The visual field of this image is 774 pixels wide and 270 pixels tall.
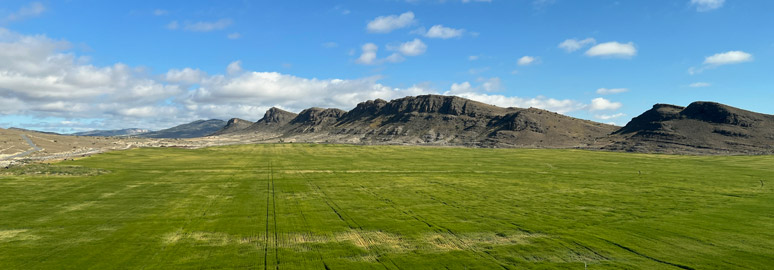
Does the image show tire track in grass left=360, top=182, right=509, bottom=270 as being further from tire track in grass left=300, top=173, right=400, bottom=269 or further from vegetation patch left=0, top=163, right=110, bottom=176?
vegetation patch left=0, top=163, right=110, bottom=176

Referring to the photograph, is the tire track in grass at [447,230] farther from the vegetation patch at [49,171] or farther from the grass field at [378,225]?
the vegetation patch at [49,171]

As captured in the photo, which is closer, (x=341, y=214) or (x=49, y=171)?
(x=341, y=214)

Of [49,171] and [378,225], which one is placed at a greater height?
[49,171]

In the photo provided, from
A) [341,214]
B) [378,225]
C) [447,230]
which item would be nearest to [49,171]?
[341,214]

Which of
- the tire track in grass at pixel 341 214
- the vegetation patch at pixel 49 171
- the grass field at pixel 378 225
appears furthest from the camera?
the vegetation patch at pixel 49 171

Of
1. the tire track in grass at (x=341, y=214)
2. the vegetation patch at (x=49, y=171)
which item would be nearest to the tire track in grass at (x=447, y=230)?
the tire track in grass at (x=341, y=214)

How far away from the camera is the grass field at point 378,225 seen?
1143 inches

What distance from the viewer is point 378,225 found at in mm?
39469

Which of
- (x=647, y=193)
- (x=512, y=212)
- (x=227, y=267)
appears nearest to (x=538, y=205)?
(x=512, y=212)

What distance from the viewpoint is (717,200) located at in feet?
184

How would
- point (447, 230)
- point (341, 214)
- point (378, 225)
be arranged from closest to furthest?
point (447, 230)
point (378, 225)
point (341, 214)

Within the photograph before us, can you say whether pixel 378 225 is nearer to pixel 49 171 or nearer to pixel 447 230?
pixel 447 230

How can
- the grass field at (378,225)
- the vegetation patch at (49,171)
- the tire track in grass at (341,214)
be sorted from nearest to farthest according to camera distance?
the grass field at (378,225)
the tire track in grass at (341,214)
the vegetation patch at (49,171)

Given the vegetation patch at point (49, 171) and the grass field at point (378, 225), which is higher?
the vegetation patch at point (49, 171)
